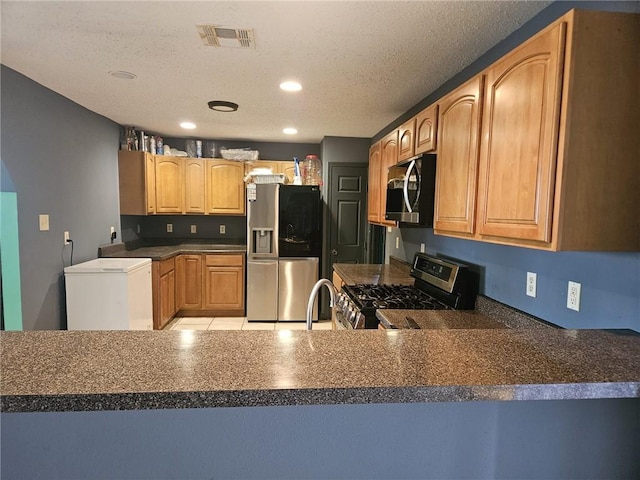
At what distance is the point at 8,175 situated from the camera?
2.46 metres

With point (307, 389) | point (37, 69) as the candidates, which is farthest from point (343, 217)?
point (307, 389)

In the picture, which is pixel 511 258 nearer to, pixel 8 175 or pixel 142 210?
pixel 8 175

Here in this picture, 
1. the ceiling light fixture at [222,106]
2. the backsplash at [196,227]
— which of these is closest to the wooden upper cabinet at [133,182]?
the backsplash at [196,227]

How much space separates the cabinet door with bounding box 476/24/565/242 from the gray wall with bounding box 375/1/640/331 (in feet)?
1.08

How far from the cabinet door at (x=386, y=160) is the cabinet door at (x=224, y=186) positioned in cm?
228

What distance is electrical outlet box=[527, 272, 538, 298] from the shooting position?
1.67m

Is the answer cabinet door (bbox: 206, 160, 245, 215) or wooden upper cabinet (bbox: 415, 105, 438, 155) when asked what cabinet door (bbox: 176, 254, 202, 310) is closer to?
cabinet door (bbox: 206, 160, 245, 215)

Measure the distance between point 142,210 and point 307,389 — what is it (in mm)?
4220

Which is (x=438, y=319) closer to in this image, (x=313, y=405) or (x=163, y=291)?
(x=313, y=405)

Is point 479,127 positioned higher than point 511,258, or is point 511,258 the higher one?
A: point 479,127

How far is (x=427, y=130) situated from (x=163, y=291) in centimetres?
334

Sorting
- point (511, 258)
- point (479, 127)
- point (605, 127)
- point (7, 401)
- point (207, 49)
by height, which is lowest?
point (7, 401)

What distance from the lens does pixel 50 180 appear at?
2898mm

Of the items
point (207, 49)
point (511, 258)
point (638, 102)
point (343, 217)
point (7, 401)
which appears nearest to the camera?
point (7, 401)
